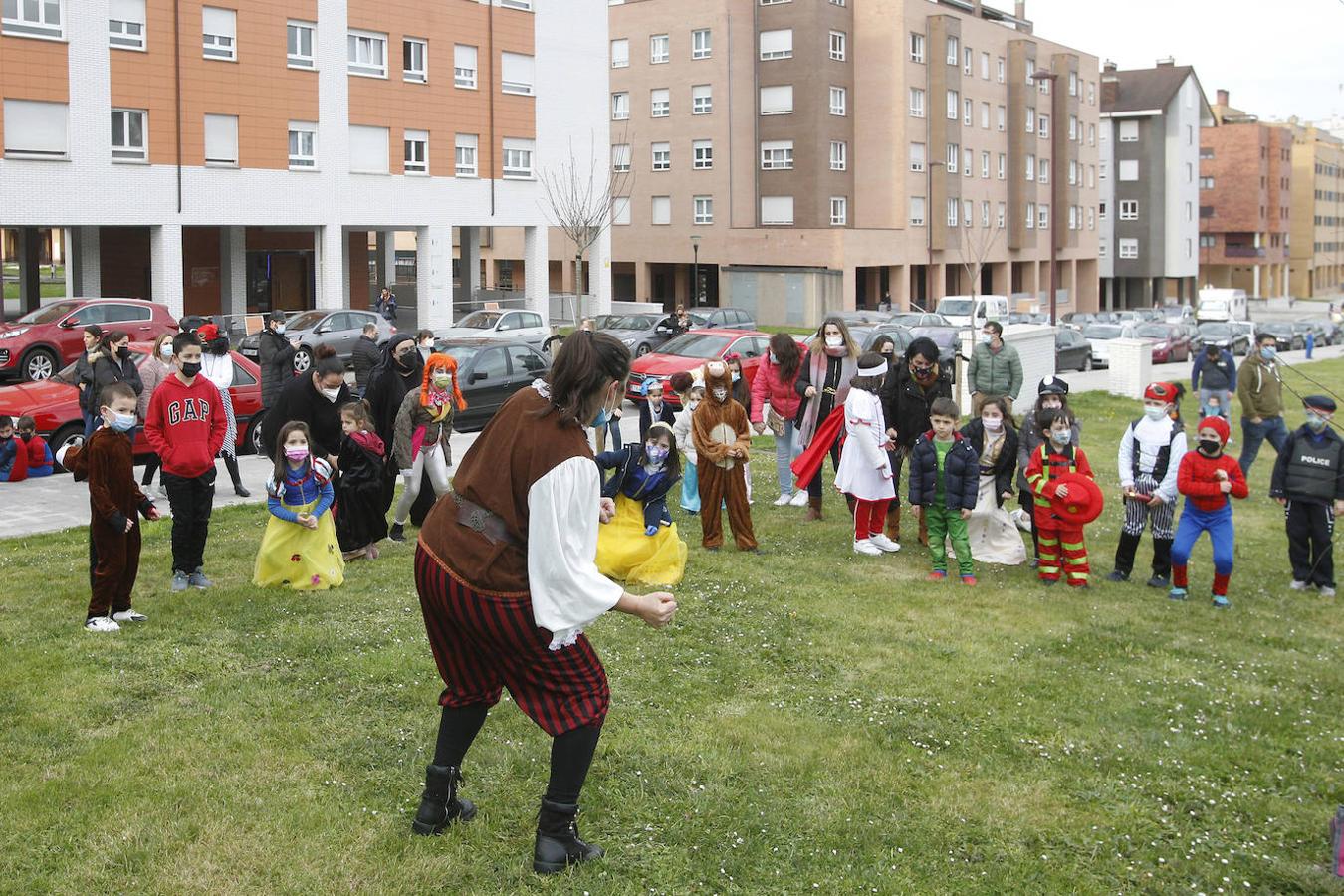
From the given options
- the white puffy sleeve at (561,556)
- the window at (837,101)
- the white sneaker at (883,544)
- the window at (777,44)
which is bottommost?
the white sneaker at (883,544)

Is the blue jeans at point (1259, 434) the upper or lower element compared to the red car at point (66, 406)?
lower

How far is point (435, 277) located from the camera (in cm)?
4384

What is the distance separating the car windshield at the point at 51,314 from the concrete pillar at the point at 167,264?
9.72 m

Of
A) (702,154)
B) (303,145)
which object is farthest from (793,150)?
(303,145)

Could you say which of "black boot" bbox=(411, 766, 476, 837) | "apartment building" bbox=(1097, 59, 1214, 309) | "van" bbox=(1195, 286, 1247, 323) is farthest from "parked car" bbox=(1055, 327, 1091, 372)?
"apartment building" bbox=(1097, 59, 1214, 309)

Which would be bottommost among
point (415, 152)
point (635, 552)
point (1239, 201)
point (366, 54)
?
point (635, 552)

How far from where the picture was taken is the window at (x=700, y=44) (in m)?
62.9

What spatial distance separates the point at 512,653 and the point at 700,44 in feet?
201

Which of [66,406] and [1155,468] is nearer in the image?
[1155,468]

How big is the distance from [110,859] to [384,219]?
126 feet

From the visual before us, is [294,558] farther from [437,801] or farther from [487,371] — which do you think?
[487,371]

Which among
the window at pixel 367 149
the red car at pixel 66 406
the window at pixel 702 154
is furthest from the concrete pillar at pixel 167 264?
the window at pixel 702 154

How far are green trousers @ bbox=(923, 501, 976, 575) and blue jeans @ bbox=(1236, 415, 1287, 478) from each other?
7846 mm

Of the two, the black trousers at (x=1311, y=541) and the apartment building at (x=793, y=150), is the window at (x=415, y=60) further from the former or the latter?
the black trousers at (x=1311, y=541)
